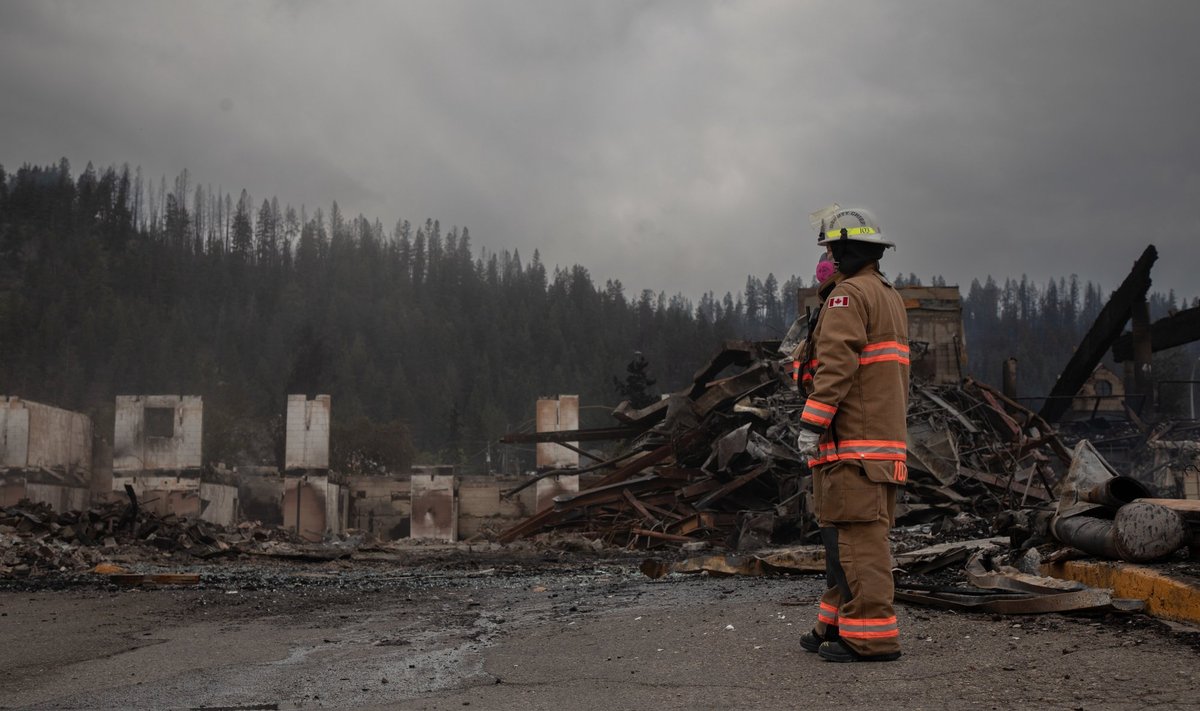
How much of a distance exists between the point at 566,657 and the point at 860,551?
1505 mm

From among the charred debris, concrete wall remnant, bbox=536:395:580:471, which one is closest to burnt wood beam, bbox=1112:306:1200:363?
the charred debris

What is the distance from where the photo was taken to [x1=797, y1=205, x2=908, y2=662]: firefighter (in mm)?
4266

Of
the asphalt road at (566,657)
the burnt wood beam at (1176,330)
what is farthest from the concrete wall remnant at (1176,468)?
the asphalt road at (566,657)

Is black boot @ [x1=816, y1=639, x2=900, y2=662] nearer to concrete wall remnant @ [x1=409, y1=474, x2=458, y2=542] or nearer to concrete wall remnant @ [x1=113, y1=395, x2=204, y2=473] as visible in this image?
concrete wall remnant @ [x1=409, y1=474, x2=458, y2=542]

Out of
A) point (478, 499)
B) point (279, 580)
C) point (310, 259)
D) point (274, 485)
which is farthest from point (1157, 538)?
point (310, 259)

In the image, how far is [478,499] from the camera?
32.8 meters

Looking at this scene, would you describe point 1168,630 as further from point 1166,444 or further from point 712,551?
point 1166,444

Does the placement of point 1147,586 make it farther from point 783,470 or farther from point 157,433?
point 157,433

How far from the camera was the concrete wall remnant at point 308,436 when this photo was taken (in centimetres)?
3238

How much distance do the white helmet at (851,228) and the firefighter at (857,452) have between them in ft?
0.10

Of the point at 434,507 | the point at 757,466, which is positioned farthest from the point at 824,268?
the point at 434,507

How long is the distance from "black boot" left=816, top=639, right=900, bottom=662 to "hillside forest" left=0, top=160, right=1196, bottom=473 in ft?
149

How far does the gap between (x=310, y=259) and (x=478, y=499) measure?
120 m

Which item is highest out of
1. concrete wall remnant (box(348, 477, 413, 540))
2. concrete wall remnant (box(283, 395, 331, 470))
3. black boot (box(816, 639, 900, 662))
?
concrete wall remnant (box(283, 395, 331, 470))
